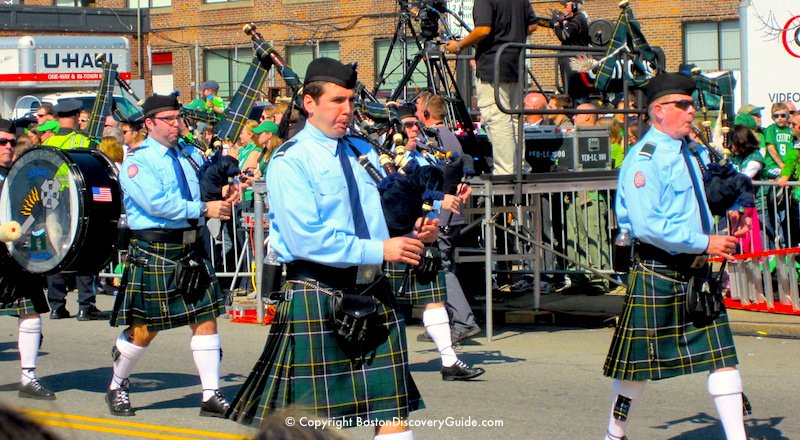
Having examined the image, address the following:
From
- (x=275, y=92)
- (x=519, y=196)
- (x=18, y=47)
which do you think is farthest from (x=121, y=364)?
(x=18, y=47)

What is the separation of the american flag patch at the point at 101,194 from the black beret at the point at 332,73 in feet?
9.94

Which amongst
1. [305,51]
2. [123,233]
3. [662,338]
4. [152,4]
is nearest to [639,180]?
[662,338]

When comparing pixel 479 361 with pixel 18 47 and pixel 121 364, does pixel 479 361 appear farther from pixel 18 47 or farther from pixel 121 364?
pixel 18 47

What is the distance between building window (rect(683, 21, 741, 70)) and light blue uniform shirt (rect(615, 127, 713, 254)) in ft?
77.0

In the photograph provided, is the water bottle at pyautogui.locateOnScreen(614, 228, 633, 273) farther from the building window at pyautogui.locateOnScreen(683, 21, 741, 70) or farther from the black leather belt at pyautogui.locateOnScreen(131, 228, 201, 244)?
the building window at pyautogui.locateOnScreen(683, 21, 741, 70)

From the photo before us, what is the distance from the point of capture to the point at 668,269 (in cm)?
552

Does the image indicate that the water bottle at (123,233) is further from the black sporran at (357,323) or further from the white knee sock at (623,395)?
the white knee sock at (623,395)

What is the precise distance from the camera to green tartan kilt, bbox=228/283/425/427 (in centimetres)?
458

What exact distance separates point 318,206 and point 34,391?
3.85 metres

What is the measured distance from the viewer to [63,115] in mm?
12250

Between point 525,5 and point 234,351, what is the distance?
3781 mm

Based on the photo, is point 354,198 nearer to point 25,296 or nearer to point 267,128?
point 25,296

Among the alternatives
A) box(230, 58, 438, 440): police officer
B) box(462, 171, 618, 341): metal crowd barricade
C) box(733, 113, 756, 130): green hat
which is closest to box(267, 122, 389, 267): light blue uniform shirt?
box(230, 58, 438, 440): police officer

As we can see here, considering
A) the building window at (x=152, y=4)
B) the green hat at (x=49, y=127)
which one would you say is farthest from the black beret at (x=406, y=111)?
the building window at (x=152, y=4)
